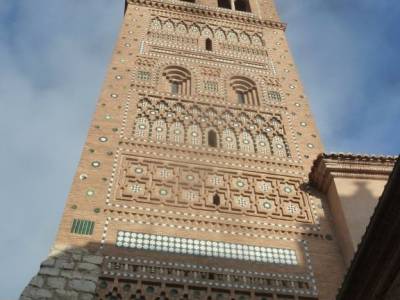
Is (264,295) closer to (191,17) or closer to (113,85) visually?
(113,85)

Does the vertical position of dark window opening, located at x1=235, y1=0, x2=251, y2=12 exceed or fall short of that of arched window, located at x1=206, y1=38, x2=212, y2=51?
it exceeds it

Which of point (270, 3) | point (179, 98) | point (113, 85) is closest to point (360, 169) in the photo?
point (179, 98)

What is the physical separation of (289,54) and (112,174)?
469cm

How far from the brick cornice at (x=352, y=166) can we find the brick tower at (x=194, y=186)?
1.09ft

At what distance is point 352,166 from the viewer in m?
6.96

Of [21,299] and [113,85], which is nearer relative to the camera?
[21,299]

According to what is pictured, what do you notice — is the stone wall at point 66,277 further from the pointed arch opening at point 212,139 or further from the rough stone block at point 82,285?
the pointed arch opening at point 212,139

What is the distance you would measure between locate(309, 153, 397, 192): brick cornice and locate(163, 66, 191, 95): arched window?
8.71 feet

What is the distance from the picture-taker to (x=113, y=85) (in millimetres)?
8344

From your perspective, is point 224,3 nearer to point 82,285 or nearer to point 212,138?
point 212,138

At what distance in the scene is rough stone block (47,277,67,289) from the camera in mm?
5293

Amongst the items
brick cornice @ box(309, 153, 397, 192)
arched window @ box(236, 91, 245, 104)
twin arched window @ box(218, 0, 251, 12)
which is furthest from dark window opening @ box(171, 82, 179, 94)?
twin arched window @ box(218, 0, 251, 12)

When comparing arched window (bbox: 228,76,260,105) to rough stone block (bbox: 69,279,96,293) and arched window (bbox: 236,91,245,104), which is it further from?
rough stone block (bbox: 69,279,96,293)

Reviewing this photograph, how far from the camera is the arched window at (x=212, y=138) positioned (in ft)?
25.3
